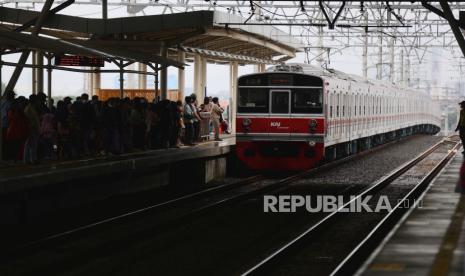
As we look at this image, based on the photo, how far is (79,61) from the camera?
21156mm

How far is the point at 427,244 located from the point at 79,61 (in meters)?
12.0

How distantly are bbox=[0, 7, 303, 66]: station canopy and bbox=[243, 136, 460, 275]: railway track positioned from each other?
5873 mm

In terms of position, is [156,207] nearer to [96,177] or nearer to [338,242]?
[96,177]

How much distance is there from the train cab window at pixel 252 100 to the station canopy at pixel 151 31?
1753mm

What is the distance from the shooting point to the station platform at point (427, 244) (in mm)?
9516

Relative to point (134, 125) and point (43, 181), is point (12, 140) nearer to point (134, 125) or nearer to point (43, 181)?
point (43, 181)

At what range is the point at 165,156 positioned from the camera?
1905cm

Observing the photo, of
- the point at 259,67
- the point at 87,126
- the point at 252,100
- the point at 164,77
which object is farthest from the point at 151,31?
the point at 259,67

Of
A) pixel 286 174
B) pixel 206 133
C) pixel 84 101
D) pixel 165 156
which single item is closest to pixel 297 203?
pixel 165 156

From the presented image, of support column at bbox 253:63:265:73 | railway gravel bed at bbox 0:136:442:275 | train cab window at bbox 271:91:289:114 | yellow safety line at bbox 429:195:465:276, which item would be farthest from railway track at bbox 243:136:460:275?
support column at bbox 253:63:265:73

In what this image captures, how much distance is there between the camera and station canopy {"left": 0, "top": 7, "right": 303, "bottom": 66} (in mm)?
21353

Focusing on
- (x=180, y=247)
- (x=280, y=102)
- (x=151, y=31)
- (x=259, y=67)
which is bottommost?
(x=180, y=247)

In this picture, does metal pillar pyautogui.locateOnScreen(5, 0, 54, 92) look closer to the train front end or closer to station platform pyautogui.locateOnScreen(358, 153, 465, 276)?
the train front end

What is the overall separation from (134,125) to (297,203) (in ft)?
16.8
